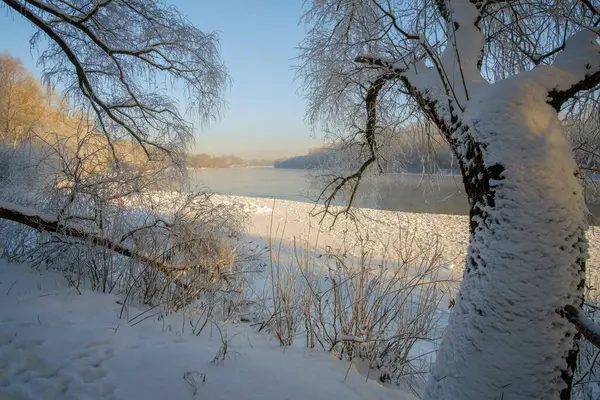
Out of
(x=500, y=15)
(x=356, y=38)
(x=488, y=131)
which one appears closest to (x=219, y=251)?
(x=356, y=38)

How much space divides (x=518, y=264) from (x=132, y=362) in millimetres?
2025

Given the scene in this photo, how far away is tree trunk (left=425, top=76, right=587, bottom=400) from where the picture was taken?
1.27m

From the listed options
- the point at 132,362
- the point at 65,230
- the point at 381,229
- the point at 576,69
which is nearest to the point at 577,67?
the point at 576,69

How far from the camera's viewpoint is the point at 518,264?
4.45 feet

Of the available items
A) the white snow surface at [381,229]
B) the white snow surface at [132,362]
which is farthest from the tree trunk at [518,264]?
the white snow surface at [381,229]

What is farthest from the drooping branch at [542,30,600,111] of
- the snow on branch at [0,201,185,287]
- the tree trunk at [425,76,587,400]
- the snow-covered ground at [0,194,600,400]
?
the snow on branch at [0,201,185,287]

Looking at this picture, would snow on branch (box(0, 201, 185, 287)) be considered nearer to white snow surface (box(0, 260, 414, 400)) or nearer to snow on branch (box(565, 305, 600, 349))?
white snow surface (box(0, 260, 414, 400))

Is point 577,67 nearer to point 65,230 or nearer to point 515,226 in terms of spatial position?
point 515,226

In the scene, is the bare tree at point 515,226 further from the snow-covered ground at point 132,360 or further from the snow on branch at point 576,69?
the snow-covered ground at point 132,360

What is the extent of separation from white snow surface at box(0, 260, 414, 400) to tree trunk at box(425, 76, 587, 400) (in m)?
0.65

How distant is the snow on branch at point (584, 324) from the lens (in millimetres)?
1128

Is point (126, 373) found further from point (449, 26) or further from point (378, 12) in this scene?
point (378, 12)

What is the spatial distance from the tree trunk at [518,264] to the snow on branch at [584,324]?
36 millimetres

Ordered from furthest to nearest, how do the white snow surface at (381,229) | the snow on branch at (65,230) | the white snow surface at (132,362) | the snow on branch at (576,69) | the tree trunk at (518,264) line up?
1. the white snow surface at (381,229)
2. the snow on branch at (65,230)
3. the snow on branch at (576,69)
4. the white snow surface at (132,362)
5. the tree trunk at (518,264)
